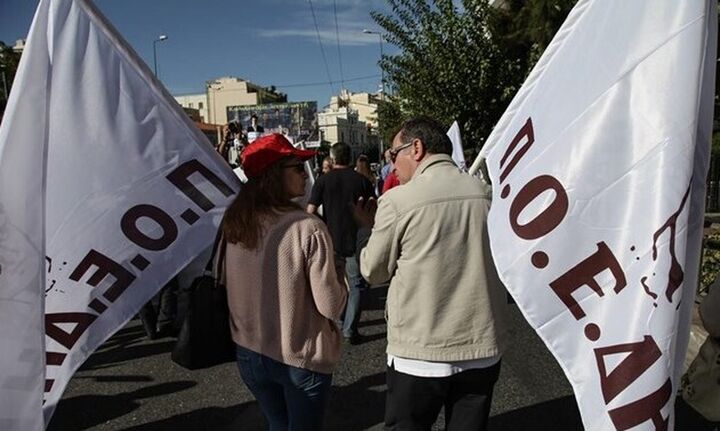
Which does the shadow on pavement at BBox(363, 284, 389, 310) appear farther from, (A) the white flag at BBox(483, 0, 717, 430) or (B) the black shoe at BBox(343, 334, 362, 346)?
(A) the white flag at BBox(483, 0, 717, 430)

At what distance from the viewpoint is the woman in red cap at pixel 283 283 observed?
2.33 m

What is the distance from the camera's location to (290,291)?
2.35m

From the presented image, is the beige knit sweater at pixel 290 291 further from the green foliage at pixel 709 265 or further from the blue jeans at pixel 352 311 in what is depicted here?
the green foliage at pixel 709 265

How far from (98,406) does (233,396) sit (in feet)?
3.05

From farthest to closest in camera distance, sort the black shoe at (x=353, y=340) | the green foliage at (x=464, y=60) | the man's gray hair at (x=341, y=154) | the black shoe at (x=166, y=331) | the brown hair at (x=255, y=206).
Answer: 1. the green foliage at (x=464, y=60)
2. the man's gray hair at (x=341, y=154)
3. the black shoe at (x=166, y=331)
4. the black shoe at (x=353, y=340)
5. the brown hair at (x=255, y=206)

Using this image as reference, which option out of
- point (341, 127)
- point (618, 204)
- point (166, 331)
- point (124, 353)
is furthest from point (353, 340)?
point (341, 127)

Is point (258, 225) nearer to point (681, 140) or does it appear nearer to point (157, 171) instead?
point (157, 171)

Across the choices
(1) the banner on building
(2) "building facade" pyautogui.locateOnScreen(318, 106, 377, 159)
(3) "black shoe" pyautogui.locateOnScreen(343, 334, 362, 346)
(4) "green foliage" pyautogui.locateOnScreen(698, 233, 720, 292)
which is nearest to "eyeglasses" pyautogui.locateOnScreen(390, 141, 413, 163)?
(3) "black shoe" pyautogui.locateOnScreen(343, 334, 362, 346)

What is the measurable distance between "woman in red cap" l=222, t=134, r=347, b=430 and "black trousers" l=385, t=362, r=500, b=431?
0.28 m

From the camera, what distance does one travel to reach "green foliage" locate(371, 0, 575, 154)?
1162 centimetres

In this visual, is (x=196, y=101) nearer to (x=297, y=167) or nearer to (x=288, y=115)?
(x=288, y=115)

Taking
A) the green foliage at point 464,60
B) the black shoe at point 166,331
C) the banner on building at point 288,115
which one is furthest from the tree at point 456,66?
the banner on building at point 288,115

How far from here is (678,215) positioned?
1777 mm

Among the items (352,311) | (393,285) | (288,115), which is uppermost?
(288,115)
